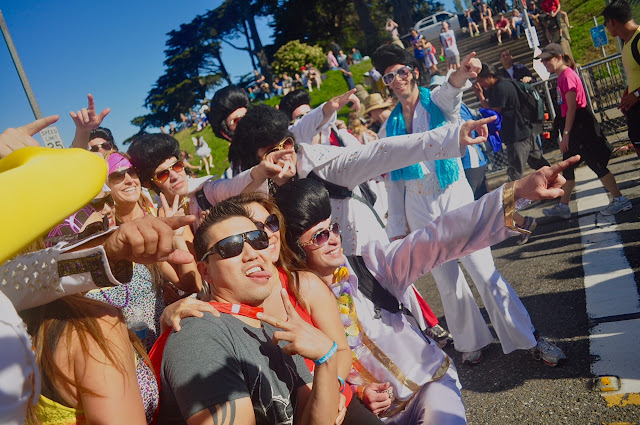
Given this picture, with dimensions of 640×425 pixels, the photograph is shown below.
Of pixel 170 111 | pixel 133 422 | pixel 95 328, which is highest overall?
pixel 170 111

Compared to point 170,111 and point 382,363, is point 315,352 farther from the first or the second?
point 170,111

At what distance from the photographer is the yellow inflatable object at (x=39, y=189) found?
90cm

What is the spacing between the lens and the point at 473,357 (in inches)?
142

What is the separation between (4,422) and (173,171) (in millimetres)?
2439

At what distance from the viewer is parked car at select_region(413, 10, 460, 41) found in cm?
2902

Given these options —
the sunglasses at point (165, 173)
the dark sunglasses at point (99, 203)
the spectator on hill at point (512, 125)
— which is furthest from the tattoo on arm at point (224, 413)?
the spectator on hill at point (512, 125)

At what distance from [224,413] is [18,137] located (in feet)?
3.55

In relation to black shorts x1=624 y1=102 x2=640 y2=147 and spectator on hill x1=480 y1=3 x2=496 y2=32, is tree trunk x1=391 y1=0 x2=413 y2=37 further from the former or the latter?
black shorts x1=624 y1=102 x2=640 y2=147

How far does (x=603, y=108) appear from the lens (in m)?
10.2

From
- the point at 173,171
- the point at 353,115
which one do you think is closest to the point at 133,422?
the point at 173,171

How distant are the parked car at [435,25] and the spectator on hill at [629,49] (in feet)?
83.2

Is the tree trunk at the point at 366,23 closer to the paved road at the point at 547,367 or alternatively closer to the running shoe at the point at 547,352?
the paved road at the point at 547,367

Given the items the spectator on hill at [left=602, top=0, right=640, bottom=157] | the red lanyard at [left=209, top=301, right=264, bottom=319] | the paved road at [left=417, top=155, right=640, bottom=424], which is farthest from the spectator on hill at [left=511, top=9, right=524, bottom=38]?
the red lanyard at [left=209, top=301, right=264, bottom=319]

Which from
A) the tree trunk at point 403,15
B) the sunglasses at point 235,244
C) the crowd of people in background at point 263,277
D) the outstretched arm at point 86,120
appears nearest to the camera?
the crowd of people in background at point 263,277
